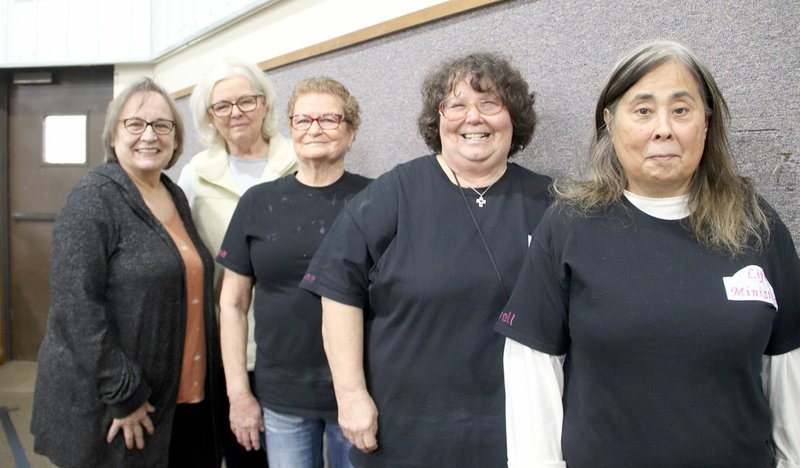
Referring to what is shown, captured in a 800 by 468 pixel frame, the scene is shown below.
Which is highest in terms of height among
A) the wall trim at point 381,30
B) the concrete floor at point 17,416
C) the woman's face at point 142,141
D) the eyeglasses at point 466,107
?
the wall trim at point 381,30

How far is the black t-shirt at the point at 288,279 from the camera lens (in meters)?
1.25

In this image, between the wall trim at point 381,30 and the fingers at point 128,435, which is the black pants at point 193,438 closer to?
the fingers at point 128,435

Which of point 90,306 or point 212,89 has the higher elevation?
point 212,89

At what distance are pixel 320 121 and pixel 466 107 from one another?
1.18 ft

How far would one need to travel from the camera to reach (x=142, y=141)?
4.67 ft

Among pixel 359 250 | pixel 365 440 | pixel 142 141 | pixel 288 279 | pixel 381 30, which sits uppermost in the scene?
pixel 381 30

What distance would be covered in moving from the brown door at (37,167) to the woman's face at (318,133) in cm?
278

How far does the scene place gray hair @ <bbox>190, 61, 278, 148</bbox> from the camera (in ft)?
5.24

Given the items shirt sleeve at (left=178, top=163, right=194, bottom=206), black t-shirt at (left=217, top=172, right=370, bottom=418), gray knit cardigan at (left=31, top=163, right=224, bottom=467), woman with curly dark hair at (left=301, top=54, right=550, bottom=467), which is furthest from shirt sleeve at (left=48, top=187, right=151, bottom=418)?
woman with curly dark hair at (left=301, top=54, right=550, bottom=467)

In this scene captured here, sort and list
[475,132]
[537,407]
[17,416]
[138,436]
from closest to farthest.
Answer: [537,407] < [475,132] < [138,436] < [17,416]

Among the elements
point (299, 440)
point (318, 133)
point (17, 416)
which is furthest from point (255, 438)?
point (17, 416)

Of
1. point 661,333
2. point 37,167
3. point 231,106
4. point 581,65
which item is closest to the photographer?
point 661,333

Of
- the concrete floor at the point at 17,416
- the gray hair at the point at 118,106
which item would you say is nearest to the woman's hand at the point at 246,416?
the gray hair at the point at 118,106

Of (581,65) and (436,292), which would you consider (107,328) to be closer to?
(436,292)
